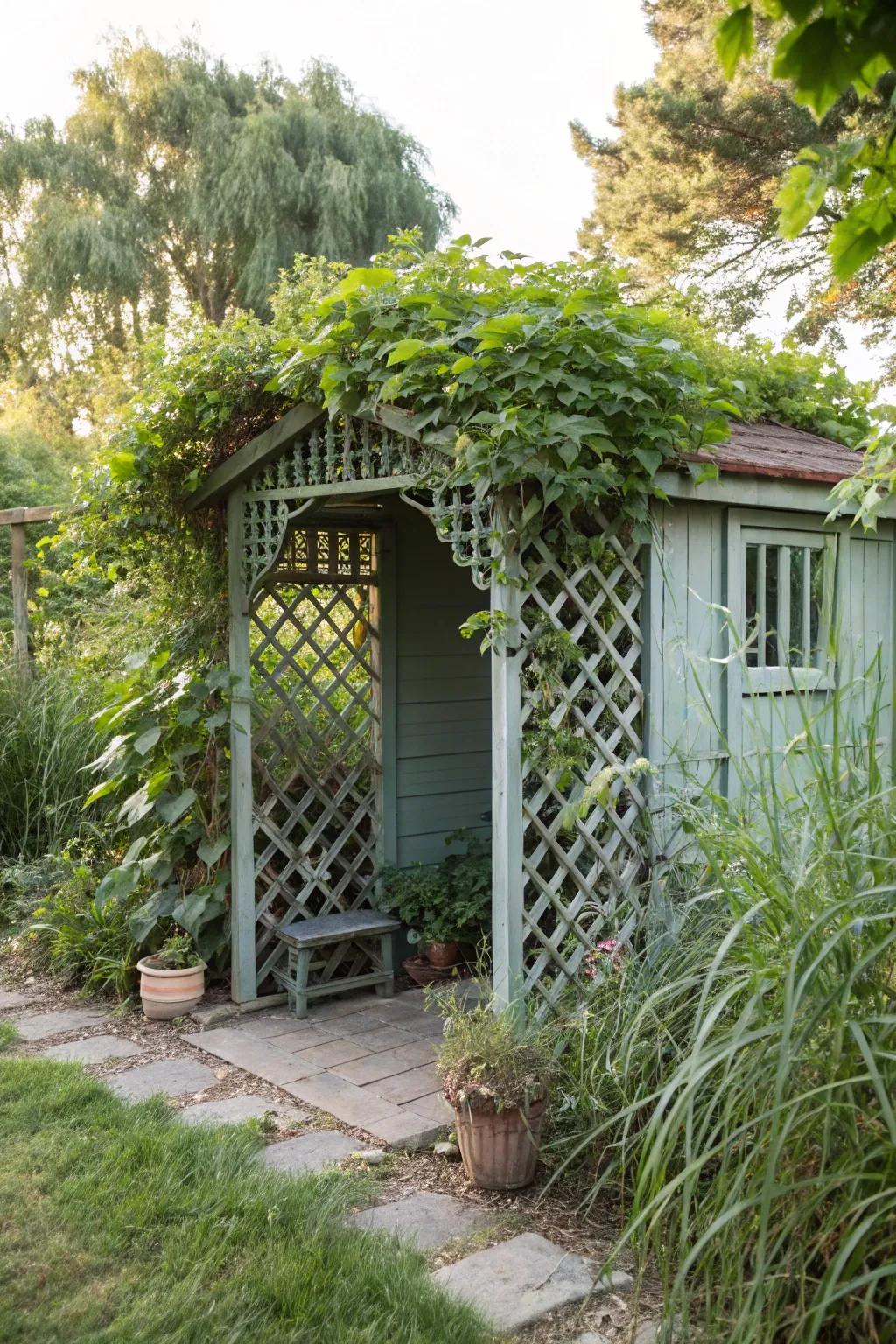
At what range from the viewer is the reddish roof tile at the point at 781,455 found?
165 inches

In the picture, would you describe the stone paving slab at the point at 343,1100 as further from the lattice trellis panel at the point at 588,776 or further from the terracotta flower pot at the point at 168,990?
the terracotta flower pot at the point at 168,990

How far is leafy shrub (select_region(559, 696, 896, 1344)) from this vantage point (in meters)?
2.00

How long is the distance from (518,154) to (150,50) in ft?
23.2

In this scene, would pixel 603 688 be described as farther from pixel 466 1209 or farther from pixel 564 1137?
pixel 466 1209

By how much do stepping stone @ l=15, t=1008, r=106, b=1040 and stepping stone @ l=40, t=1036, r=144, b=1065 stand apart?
147 millimetres

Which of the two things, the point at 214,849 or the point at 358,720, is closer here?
the point at 214,849

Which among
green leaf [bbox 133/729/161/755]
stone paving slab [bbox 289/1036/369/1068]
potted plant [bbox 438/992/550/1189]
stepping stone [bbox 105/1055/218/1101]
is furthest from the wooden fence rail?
potted plant [bbox 438/992/550/1189]

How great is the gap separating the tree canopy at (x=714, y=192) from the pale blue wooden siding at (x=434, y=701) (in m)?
7.57

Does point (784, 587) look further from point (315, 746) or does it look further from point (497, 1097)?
point (497, 1097)

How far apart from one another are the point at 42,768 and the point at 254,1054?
2.67 metres

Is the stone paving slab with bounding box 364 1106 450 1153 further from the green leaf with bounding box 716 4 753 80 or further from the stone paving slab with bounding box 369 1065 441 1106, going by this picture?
the green leaf with bounding box 716 4 753 80

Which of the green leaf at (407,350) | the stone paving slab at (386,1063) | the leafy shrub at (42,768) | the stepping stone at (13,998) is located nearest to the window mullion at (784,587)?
the green leaf at (407,350)

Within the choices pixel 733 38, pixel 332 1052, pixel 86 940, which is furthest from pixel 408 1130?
pixel 733 38

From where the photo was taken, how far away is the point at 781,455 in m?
4.70
